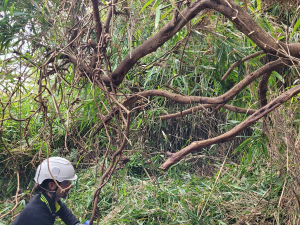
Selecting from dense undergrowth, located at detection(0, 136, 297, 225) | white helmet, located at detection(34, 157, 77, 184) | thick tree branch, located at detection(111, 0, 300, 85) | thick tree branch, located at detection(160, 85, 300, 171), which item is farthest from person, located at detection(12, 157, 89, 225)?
thick tree branch, located at detection(111, 0, 300, 85)

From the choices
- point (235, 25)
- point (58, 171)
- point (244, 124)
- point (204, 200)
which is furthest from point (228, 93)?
point (58, 171)

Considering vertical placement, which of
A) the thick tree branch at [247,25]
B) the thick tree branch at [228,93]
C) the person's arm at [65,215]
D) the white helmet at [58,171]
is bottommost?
the person's arm at [65,215]

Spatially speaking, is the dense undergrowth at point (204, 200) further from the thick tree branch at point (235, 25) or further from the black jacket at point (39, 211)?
the thick tree branch at point (235, 25)

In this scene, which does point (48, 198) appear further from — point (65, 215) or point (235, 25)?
point (235, 25)

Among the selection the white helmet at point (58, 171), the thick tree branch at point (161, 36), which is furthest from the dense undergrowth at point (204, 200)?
the thick tree branch at point (161, 36)

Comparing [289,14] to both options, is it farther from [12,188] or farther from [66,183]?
[12,188]

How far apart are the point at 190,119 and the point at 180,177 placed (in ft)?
2.03

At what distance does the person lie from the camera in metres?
2.13

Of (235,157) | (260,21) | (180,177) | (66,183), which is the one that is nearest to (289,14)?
(260,21)

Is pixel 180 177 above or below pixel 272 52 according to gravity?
below

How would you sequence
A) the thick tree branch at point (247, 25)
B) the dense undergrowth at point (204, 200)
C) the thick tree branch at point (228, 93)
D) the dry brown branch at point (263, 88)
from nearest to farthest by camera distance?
the thick tree branch at point (247, 25)
the thick tree branch at point (228, 93)
the dry brown branch at point (263, 88)
the dense undergrowth at point (204, 200)

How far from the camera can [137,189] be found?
9.89 ft

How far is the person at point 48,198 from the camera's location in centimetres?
213

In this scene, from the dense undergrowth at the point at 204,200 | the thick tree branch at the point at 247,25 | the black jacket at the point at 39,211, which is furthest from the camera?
the dense undergrowth at the point at 204,200
